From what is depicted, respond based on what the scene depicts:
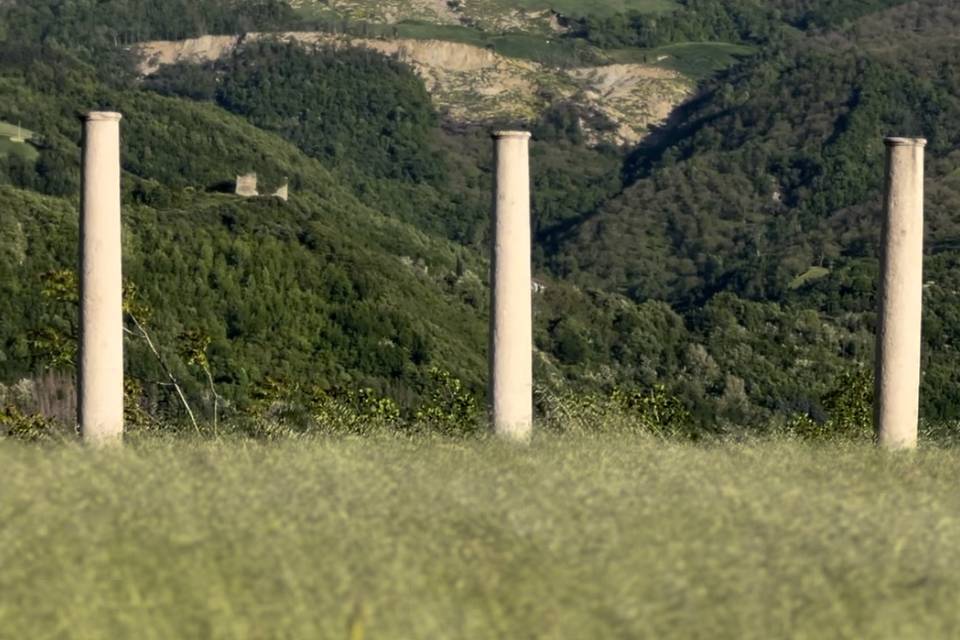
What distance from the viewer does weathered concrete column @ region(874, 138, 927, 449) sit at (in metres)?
26.5

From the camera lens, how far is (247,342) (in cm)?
8481

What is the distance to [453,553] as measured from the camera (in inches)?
648

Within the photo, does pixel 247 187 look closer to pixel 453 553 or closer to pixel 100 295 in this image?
pixel 100 295

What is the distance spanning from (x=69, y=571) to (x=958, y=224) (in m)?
135

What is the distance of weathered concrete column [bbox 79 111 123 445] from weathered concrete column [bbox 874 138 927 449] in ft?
33.2

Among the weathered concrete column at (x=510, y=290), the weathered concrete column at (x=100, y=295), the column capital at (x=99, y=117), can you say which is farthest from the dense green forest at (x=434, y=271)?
the weathered concrete column at (x=510, y=290)

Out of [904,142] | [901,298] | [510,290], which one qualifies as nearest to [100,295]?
[510,290]

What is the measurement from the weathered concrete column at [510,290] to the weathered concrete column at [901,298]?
4786 millimetres

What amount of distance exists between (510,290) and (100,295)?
18.1 ft

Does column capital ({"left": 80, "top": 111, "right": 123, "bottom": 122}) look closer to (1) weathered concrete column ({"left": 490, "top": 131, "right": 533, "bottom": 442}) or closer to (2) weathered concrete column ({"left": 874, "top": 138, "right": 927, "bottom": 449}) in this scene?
(1) weathered concrete column ({"left": 490, "top": 131, "right": 533, "bottom": 442})

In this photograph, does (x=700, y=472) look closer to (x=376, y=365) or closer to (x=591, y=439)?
(x=591, y=439)

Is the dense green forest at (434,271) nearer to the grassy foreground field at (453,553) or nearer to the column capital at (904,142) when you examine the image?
the column capital at (904,142)

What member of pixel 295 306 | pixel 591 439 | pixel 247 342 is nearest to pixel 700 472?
pixel 591 439

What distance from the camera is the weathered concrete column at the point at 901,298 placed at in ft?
86.9
